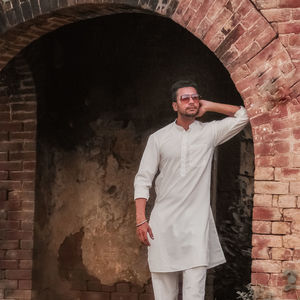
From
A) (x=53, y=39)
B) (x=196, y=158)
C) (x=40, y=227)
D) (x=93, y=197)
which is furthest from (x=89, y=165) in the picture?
(x=196, y=158)

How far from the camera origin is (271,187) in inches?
183

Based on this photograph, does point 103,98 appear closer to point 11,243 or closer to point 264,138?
point 11,243

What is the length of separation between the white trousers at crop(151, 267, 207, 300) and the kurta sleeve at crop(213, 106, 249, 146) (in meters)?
0.94

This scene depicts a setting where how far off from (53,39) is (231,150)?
2140mm

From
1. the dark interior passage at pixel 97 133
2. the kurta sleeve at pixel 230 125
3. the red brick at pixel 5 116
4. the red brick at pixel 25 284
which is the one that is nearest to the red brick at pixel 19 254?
the dark interior passage at pixel 97 133

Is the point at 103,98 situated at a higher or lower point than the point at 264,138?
higher

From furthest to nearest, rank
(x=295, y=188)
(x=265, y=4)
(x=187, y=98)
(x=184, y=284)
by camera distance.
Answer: (x=187, y=98) → (x=184, y=284) → (x=265, y=4) → (x=295, y=188)

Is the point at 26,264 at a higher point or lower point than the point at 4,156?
lower

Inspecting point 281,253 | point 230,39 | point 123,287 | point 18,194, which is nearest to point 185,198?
point 281,253

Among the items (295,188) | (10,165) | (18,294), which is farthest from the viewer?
(10,165)

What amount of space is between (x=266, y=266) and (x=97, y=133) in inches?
117

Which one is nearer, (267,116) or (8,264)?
(267,116)

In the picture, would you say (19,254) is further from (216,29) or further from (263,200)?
(216,29)

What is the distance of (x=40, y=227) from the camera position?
715 cm
